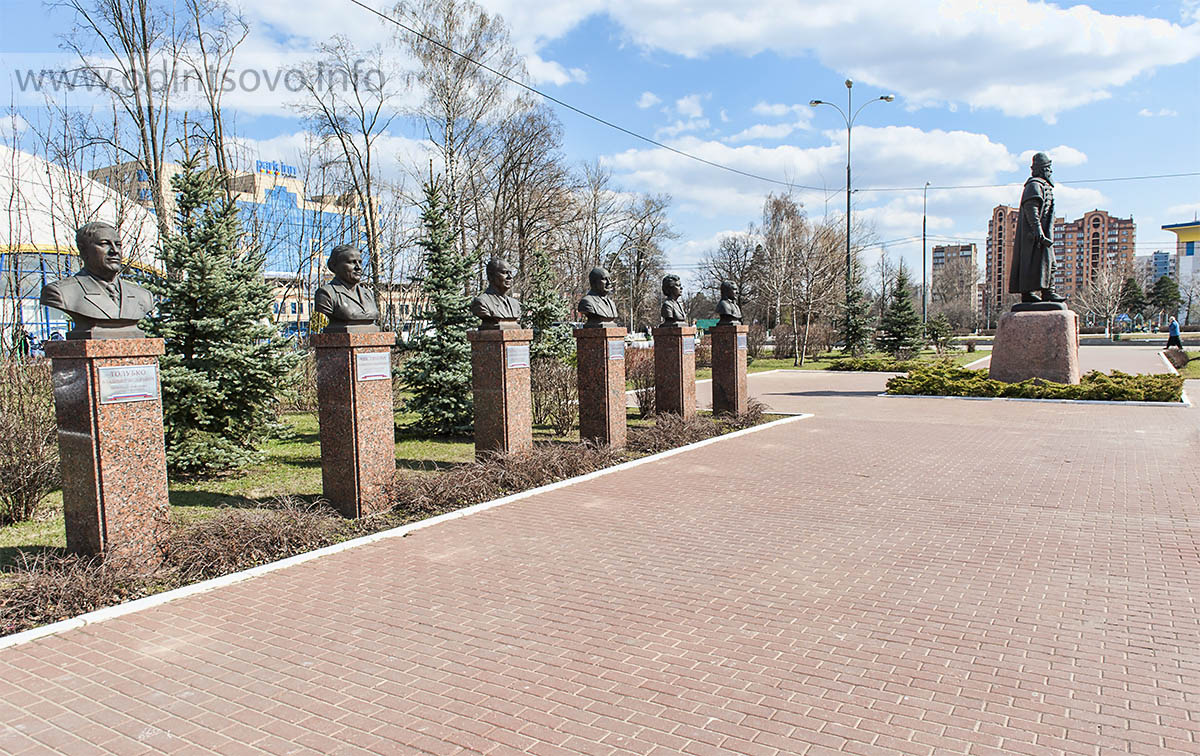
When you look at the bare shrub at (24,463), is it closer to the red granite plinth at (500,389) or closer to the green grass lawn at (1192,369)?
the red granite plinth at (500,389)

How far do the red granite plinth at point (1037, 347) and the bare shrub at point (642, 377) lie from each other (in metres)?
8.36

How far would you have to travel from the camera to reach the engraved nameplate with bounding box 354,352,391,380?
7.24 m

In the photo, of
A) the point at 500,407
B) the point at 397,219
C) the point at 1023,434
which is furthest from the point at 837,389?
the point at 397,219

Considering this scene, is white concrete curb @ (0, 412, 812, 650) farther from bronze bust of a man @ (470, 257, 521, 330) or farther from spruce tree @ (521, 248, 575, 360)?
spruce tree @ (521, 248, 575, 360)

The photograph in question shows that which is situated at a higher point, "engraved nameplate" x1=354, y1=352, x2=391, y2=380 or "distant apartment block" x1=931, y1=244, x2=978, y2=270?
"distant apartment block" x1=931, y1=244, x2=978, y2=270

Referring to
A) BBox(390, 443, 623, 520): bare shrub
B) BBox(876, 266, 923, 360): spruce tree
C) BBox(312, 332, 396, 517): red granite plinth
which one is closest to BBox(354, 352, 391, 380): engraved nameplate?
BBox(312, 332, 396, 517): red granite plinth

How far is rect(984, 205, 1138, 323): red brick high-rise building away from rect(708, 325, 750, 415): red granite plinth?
93.3 meters

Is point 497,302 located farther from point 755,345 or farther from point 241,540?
point 755,345

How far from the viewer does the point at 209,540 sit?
5934 millimetres

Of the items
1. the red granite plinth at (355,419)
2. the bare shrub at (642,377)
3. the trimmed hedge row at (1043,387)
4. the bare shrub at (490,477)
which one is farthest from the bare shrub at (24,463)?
the trimmed hedge row at (1043,387)

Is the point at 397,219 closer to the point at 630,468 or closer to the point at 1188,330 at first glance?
the point at 630,468

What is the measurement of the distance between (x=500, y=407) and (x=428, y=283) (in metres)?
3.59

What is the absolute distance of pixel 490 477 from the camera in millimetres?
8492

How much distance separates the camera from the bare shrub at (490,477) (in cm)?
766
